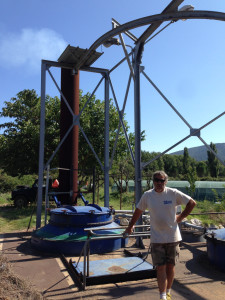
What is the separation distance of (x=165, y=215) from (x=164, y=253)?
525 millimetres

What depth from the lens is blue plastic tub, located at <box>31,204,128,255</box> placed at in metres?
6.98

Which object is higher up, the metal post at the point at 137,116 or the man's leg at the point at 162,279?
the metal post at the point at 137,116

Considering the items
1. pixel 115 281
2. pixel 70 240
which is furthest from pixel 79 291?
pixel 70 240

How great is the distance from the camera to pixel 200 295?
15.0ft

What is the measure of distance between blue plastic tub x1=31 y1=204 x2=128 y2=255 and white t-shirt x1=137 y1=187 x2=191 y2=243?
3.10m

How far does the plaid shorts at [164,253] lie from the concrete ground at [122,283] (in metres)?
0.92

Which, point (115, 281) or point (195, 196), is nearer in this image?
point (115, 281)

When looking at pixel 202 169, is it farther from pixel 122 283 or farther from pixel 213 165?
pixel 122 283

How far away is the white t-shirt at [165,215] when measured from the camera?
3834mm

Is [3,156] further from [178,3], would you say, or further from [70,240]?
[178,3]

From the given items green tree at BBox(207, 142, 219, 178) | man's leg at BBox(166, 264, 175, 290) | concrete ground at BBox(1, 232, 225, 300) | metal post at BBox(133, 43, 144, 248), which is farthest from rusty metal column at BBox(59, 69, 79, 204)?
green tree at BBox(207, 142, 219, 178)

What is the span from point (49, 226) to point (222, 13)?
6972 mm

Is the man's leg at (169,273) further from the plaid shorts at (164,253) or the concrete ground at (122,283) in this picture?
the concrete ground at (122,283)

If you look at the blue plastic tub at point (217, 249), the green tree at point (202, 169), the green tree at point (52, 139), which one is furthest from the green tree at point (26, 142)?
the green tree at point (202, 169)
